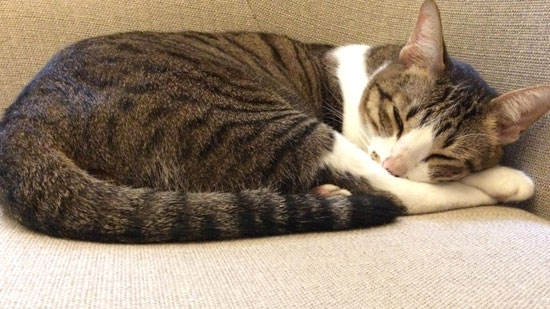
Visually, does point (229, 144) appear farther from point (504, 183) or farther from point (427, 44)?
point (504, 183)

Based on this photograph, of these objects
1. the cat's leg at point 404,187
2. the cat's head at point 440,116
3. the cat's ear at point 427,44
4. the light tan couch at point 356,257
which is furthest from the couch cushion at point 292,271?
the cat's ear at point 427,44

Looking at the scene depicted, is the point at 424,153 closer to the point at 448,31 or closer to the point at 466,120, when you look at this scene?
the point at 466,120

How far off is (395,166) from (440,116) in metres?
0.20

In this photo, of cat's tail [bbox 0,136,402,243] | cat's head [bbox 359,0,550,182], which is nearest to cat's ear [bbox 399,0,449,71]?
cat's head [bbox 359,0,550,182]

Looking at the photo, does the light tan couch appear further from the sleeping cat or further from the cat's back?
the cat's back

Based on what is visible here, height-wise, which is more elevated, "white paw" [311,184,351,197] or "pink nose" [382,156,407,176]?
"pink nose" [382,156,407,176]

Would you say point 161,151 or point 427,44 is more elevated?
point 427,44

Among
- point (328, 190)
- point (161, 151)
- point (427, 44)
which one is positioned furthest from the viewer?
point (427, 44)

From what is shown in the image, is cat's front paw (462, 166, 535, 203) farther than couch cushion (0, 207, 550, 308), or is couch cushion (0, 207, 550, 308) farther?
cat's front paw (462, 166, 535, 203)

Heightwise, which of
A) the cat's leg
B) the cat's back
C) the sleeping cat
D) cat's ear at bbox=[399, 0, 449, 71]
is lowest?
the cat's leg

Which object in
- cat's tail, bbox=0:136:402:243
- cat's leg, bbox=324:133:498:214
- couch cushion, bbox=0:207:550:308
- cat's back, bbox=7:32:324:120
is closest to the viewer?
couch cushion, bbox=0:207:550:308

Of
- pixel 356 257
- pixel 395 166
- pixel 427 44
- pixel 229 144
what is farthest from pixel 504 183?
pixel 229 144

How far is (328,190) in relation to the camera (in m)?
1.49

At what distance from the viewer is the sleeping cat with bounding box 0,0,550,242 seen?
1.22 meters
